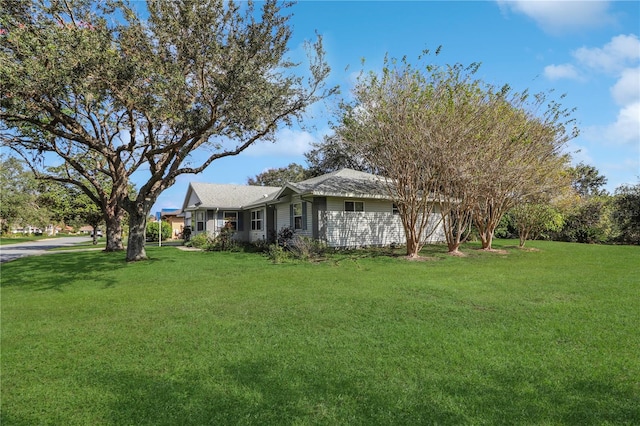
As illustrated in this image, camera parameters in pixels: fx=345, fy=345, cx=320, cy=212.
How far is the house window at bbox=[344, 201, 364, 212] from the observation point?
57.1 ft

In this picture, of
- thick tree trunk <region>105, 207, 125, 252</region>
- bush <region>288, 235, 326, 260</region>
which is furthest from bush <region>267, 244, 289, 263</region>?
thick tree trunk <region>105, 207, 125, 252</region>

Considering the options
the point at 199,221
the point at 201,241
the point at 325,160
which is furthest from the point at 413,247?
the point at 325,160

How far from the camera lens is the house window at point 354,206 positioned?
17406mm

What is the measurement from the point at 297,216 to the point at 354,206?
3.03 meters

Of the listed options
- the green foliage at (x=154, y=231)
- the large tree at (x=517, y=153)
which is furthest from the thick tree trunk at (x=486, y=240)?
the green foliage at (x=154, y=231)

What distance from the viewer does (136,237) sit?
14555 mm

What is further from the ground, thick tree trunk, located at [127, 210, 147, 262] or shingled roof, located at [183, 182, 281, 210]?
shingled roof, located at [183, 182, 281, 210]

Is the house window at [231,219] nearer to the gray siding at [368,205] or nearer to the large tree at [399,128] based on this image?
the gray siding at [368,205]

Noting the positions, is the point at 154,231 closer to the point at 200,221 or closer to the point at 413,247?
the point at 200,221

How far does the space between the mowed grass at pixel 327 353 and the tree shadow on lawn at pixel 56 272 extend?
95cm

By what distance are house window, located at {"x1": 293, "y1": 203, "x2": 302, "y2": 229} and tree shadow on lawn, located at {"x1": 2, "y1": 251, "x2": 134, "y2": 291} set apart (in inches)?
316

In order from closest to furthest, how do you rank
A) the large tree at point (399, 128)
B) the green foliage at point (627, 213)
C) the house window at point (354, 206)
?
the large tree at point (399, 128)
the house window at point (354, 206)
the green foliage at point (627, 213)

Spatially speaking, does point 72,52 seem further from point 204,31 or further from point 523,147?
point 523,147

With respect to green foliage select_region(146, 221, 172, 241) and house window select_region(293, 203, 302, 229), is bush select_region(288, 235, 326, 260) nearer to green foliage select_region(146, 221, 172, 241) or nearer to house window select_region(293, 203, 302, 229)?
house window select_region(293, 203, 302, 229)
